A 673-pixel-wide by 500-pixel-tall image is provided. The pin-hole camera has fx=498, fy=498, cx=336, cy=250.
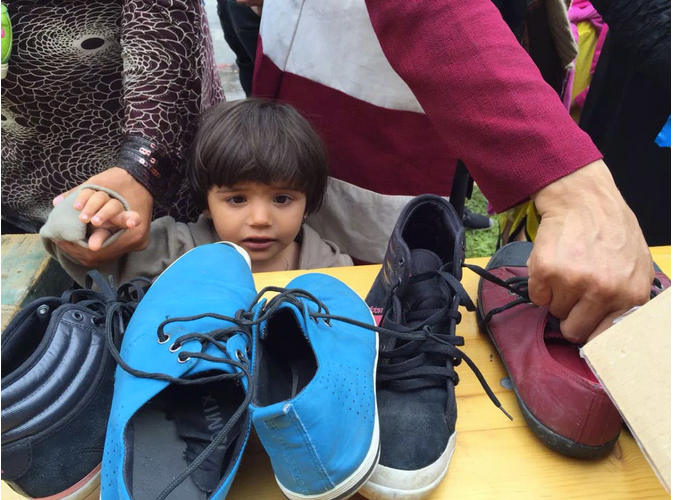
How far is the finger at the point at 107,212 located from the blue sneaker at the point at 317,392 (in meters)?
0.29

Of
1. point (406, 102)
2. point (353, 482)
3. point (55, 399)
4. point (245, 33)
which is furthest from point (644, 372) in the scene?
point (245, 33)

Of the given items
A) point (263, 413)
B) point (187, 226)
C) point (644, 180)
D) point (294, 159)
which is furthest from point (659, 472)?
point (644, 180)

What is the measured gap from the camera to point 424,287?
65cm

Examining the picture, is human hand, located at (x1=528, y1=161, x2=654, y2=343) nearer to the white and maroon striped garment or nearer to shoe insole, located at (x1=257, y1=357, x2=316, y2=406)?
the white and maroon striped garment

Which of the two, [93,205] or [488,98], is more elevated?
[488,98]

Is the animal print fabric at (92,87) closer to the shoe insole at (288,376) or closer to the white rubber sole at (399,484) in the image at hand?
the shoe insole at (288,376)

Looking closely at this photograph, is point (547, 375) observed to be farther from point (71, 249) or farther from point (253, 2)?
point (253, 2)

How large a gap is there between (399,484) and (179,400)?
0.76ft

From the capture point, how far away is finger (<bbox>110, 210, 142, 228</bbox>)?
2.34 ft

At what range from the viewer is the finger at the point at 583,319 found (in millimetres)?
Answer: 510

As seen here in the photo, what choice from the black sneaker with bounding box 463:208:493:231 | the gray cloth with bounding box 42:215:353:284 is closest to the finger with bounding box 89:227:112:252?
the gray cloth with bounding box 42:215:353:284

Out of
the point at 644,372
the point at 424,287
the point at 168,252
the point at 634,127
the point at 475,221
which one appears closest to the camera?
the point at 644,372

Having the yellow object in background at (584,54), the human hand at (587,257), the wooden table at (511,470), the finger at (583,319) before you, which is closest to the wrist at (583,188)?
the human hand at (587,257)

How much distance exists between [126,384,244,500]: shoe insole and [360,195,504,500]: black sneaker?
0.15 m
